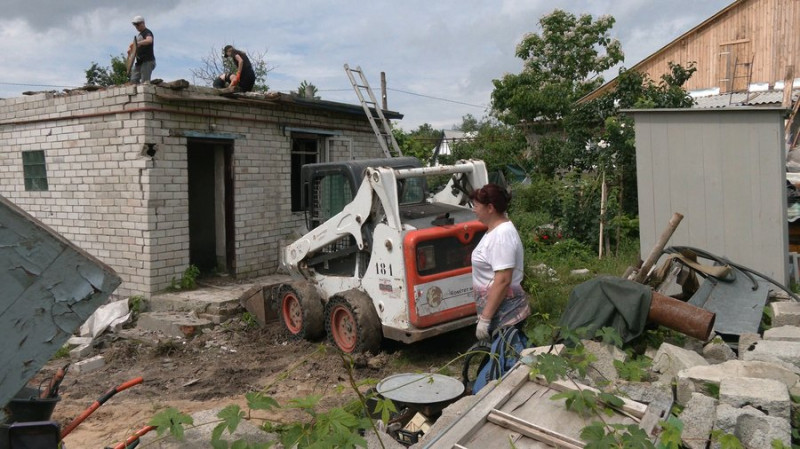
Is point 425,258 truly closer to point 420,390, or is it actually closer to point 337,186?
point 337,186

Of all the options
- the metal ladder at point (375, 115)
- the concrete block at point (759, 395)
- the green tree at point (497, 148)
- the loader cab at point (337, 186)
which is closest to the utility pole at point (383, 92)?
the green tree at point (497, 148)

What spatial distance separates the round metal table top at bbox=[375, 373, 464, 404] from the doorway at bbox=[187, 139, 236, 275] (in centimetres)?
598

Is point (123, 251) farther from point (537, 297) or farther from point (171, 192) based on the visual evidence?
point (537, 297)

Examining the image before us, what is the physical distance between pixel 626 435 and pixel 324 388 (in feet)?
12.6

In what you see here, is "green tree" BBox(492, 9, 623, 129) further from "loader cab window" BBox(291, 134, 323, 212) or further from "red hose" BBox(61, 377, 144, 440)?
"red hose" BBox(61, 377, 144, 440)

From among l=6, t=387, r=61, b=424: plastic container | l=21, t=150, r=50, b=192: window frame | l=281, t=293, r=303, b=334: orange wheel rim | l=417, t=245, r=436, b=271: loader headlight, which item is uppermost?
l=21, t=150, r=50, b=192: window frame

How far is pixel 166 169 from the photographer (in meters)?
8.56

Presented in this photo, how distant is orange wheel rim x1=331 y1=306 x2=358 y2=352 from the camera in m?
6.42

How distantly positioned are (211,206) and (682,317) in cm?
804

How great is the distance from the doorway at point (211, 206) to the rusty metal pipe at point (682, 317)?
6.48m

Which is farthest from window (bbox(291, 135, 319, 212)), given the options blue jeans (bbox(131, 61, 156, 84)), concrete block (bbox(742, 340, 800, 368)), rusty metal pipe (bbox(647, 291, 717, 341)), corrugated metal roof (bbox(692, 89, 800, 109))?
corrugated metal roof (bbox(692, 89, 800, 109))

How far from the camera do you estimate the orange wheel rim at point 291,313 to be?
7.09 m

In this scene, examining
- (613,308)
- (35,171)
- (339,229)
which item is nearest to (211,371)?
(339,229)

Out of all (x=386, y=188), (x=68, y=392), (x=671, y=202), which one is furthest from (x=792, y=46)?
(x=68, y=392)
